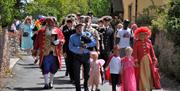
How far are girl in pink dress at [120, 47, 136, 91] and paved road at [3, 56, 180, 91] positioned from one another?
216cm

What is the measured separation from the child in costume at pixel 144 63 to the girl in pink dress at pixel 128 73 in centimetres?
13

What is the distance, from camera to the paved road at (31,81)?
1514cm

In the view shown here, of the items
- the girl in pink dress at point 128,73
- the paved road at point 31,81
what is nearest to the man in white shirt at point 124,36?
the paved road at point 31,81

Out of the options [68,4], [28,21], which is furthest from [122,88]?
[68,4]

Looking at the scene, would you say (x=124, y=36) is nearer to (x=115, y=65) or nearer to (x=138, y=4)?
(x=115, y=65)

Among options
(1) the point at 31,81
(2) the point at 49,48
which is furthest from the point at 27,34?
(2) the point at 49,48

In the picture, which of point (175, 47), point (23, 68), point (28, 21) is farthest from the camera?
point (28, 21)

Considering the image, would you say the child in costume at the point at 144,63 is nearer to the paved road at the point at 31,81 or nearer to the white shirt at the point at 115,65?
the white shirt at the point at 115,65

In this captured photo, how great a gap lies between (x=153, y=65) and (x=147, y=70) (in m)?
0.22

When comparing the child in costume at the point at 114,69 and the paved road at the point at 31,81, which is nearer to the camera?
the child in costume at the point at 114,69

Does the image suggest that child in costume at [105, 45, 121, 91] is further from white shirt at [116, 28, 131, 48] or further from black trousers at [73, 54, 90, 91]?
white shirt at [116, 28, 131, 48]

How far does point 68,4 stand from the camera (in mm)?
73562

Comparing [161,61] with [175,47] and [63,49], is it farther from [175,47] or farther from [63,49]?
[63,49]

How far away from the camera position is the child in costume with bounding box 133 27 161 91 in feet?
42.5
